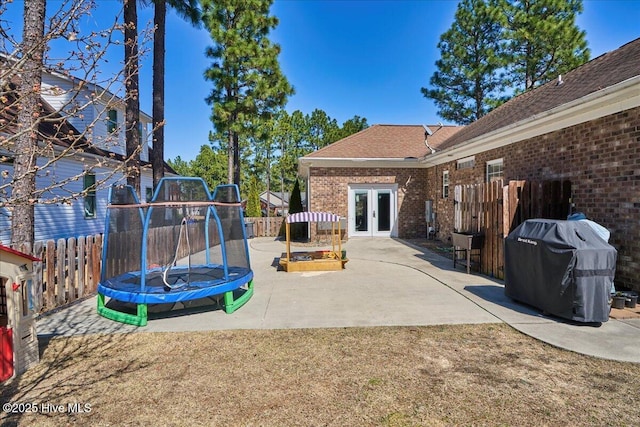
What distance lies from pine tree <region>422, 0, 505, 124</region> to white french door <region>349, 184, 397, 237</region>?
1452cm

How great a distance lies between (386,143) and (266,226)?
7.91 m

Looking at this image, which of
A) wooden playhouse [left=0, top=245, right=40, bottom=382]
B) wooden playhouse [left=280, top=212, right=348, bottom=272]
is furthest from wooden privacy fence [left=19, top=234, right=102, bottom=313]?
wooden playhouse [left=280, top=212, right=348, bottom=272]

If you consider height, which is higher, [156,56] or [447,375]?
[156,56]

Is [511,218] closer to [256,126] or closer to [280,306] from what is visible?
[280,306]

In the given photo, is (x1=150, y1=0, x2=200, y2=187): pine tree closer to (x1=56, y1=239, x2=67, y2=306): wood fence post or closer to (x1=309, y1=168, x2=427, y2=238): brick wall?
(x1=56, y1=239, x2=67, y2=306): wood fence post

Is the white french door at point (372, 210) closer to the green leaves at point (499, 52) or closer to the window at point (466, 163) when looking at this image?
the window at point (466, 163)

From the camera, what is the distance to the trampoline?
5316 mm

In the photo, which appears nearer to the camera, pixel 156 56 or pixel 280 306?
pixel 280 306

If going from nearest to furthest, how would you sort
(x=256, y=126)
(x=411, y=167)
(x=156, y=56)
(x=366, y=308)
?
(x=366, y=308) < (x=156, y=56) < (x=411, y=167) < (x=256, y=126)

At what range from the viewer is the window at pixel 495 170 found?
1012 centimetres

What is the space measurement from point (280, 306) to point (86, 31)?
14.9 feet

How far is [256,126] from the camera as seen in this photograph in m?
18.5

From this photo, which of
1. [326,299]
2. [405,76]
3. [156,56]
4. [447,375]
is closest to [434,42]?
[405,76]

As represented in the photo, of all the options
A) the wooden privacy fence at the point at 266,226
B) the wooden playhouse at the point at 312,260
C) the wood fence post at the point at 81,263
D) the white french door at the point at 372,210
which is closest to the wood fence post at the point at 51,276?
the wood fence post at the point at 81,263
